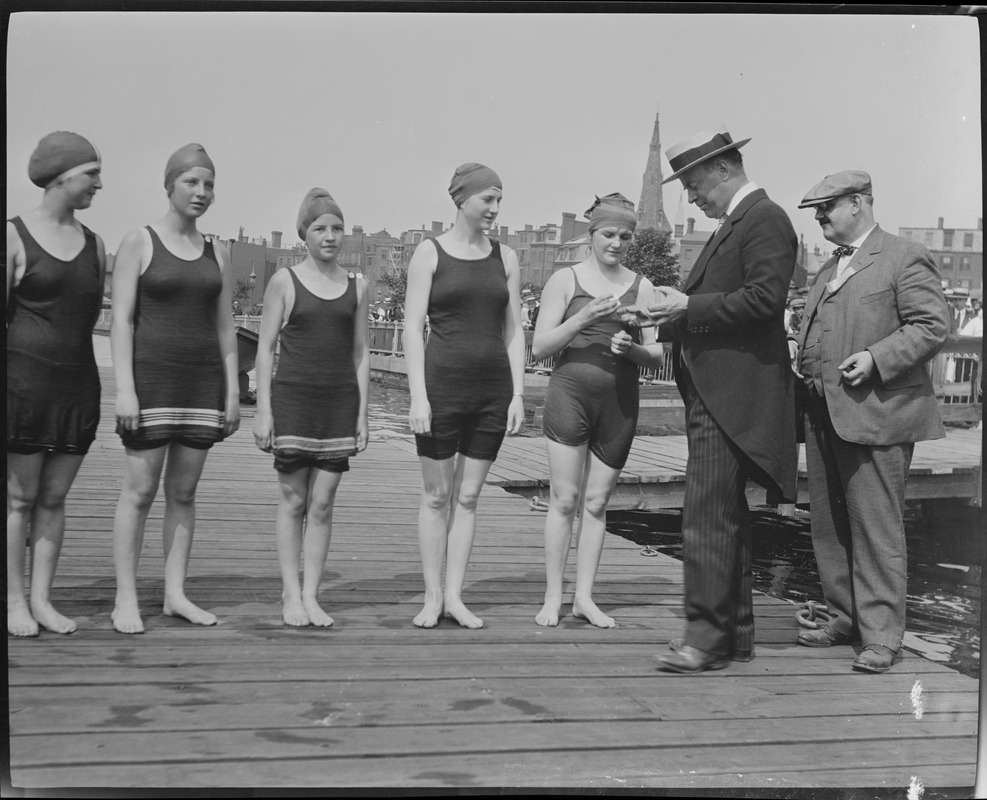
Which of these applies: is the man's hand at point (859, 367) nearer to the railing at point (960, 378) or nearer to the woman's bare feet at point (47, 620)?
the railing at point (960, 378)

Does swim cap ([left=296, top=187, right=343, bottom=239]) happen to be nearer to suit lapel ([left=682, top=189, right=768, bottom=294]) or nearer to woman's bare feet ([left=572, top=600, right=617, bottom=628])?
suit lapel ([left=682, top=189, right=768, bottom=294])

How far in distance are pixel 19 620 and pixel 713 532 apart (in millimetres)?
2458

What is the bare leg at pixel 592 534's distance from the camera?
396 cm

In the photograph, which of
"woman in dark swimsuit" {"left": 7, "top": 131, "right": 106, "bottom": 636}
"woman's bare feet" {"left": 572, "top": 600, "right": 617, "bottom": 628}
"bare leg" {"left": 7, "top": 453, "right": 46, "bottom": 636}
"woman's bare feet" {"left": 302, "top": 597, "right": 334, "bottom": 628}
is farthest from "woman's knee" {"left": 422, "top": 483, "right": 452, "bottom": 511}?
"bare leg" {"left": 7, "top": 453, "right": 46, "bottom": 636}

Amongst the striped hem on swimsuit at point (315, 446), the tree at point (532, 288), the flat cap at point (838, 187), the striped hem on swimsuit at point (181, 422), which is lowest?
the striped hem on swimsuit at point (315, 446)

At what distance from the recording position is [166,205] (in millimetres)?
3408

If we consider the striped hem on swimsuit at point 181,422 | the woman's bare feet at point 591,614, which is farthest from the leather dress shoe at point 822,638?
the striped hem on swimsuit at point 181,422

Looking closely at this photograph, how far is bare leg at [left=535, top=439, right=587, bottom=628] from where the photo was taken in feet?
12.9

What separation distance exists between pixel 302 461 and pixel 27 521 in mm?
954

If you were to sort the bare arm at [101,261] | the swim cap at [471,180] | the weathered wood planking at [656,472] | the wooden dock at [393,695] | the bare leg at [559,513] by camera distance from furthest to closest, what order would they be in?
the weathered wood planking at [656,472], the bare leg at [559,513], the swim cap at [471,180], the bare arm at [101,261], the wooden dock at [393,695]

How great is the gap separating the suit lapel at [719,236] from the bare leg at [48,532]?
2303 mm

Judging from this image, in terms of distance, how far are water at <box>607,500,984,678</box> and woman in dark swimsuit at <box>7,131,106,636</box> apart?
282 cm

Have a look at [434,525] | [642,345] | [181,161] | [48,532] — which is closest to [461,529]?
[434,525]

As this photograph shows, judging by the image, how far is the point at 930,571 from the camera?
5098mm
